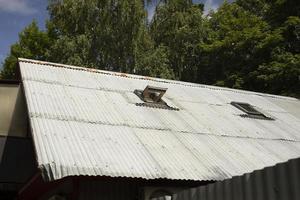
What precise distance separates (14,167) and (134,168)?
5226mm

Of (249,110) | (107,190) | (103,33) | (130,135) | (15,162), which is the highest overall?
(103,33)

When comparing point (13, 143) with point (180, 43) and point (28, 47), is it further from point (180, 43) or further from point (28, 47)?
point (28, 47)

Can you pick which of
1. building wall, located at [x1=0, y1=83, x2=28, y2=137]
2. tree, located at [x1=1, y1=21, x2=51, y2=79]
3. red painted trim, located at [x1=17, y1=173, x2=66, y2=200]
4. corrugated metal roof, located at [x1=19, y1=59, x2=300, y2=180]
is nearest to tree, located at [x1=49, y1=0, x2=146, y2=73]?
tree, located at [x1=1, y1=21, x2=51, y2=79]

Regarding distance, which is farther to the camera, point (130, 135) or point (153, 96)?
point (153, 96)

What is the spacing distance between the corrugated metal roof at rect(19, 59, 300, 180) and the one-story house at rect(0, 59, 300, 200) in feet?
0.07

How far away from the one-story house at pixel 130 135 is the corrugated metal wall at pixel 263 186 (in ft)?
7.51

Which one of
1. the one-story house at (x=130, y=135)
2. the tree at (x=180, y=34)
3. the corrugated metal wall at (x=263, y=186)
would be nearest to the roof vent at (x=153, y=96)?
the one-story house at (x=130, y=135)

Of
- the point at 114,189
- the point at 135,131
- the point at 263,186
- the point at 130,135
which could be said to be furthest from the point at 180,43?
the point at 263,186

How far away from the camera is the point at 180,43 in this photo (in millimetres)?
32031

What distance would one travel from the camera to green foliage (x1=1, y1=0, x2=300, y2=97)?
88.8 feet

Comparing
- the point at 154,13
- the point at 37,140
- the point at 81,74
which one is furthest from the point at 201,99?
the point at 154,13

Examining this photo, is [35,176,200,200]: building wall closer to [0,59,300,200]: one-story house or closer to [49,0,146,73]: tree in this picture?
[0,59,300,200]: one-story house

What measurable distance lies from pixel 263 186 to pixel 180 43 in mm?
27648

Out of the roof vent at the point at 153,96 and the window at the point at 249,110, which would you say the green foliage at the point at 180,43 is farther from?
the roof vent at the point at 153,96
